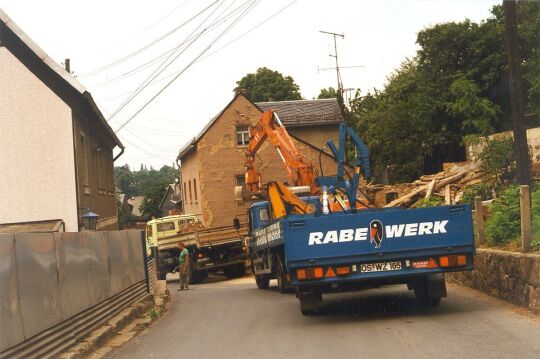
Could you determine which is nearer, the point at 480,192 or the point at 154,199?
the point at 480,192

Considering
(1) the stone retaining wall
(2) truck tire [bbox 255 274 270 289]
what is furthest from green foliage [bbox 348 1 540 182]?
(1) the stone retaining wall

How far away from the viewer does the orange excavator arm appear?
741 inches

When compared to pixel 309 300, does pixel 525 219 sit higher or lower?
higher

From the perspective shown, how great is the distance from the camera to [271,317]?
13742mm

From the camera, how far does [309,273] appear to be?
11.5 metres

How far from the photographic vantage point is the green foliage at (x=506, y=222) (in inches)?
565

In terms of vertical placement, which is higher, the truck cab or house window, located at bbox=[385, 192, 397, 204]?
house window, located at bbox=[385, 192, 397, 204]

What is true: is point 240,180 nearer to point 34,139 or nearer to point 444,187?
point 444,187

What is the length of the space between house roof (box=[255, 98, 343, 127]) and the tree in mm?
26262

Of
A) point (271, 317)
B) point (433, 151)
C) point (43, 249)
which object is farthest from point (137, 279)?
point (433, 151)

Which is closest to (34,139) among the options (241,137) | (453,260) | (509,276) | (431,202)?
(453,260)

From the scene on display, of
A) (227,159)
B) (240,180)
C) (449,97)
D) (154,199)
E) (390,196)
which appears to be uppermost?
(449,97)

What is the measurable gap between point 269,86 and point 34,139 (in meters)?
56.4

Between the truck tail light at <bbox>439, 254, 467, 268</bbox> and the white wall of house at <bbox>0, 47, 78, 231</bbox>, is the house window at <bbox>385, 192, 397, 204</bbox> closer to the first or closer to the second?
the white wall of house at <bbox>0, 47, 78, 231</bbox>
